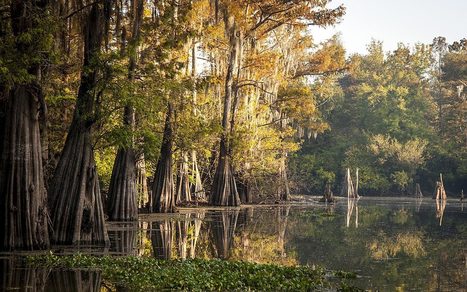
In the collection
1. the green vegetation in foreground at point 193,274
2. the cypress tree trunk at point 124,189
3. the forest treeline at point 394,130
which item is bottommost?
the green vegetation in foreground at point 193,274

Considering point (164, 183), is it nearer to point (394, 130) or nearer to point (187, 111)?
point (187, 111)

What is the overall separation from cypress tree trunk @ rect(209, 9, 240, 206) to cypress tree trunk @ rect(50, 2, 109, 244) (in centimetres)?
1733

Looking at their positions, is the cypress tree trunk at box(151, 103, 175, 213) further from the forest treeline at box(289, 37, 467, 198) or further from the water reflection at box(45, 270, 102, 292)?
the forest treeline at box(289, 37, 467, 198)

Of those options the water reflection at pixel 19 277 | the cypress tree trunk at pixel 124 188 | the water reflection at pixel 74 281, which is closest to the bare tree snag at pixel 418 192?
the cypress tree trunk at pixel 124 188

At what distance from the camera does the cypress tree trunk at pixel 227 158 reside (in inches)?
1278

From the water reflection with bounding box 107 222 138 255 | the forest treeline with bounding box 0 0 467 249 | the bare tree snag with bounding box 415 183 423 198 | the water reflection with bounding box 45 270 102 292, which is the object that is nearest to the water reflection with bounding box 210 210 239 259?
the water reflection with bounding box 107 222 138 255

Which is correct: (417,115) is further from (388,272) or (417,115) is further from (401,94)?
(388,272)

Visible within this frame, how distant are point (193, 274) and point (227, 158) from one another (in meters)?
22.8

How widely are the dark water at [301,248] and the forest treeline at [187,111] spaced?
1.42 m

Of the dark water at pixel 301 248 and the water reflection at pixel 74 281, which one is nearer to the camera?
the water reflection at pixel 74 281

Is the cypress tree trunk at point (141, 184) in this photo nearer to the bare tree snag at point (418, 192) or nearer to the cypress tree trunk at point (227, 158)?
the cypress tree trunk at point (227, 158)

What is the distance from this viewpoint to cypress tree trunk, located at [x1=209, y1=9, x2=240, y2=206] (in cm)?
3247

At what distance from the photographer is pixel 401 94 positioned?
68.4 metres

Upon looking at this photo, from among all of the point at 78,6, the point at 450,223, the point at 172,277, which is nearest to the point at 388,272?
the point at 172,277
